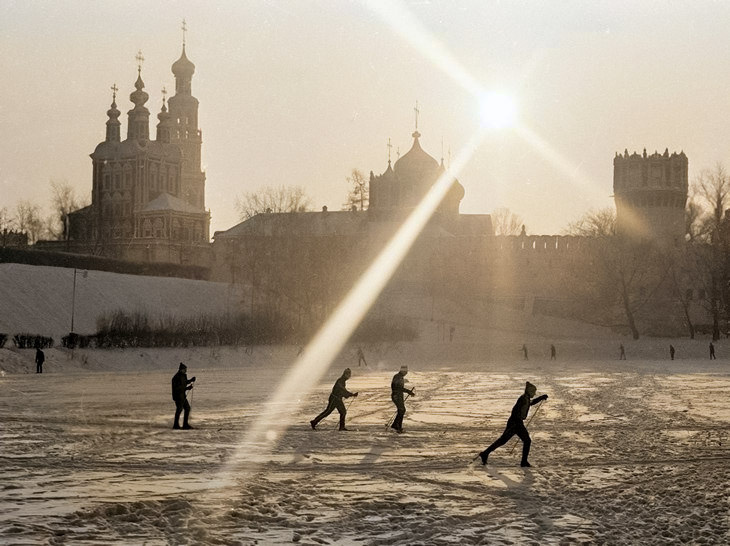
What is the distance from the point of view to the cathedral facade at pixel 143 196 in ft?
253

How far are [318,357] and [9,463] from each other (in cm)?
3003

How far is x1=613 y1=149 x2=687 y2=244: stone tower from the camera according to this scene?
2709 inches

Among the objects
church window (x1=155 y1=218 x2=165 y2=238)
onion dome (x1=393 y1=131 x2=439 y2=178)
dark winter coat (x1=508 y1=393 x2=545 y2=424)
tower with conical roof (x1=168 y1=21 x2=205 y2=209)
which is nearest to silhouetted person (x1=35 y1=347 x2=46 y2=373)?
dark winter coat (x1=508 y1=393 x2=545 y2=424)

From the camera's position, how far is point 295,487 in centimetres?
1131

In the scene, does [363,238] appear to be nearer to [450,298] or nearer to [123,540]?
[450,298]

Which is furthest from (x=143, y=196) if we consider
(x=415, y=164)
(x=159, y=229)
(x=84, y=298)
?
(x=84, y=298)

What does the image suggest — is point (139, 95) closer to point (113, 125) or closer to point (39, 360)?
point (113, 125)

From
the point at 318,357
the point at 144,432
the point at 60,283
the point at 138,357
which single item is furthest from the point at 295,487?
the point at 60,283

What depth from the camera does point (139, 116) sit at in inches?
3361

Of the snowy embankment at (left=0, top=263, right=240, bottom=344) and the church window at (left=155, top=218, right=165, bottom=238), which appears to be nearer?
the snowy embankment at (left=0, top=263, right=240, bottom=344)

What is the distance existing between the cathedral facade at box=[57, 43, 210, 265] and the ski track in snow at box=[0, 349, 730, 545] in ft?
185

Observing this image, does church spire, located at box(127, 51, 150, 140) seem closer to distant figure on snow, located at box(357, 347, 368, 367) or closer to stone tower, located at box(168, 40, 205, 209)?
stone tower, located at box(168, 40, 205, 209)

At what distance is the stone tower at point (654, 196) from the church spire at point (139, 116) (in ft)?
125

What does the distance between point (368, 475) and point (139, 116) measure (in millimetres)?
76953
